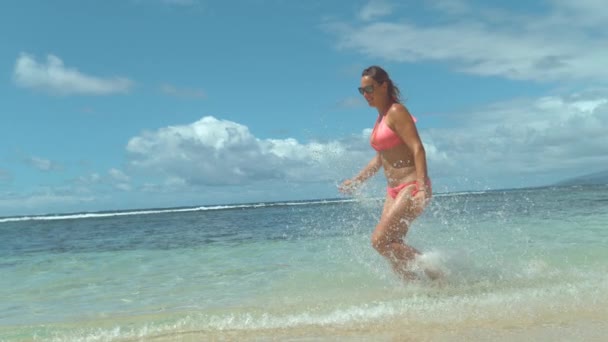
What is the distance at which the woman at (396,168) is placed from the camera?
5.12 meters

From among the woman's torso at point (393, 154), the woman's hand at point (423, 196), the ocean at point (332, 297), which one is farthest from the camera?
the woman's torso at point (393, 154)

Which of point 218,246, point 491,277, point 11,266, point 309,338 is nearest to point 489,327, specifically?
point 309,338

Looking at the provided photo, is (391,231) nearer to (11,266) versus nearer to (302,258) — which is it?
(302,258)

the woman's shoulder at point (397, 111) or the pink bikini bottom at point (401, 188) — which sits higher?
the woman's shoulder at point (397, 111)

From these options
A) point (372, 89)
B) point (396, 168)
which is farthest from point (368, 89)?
point (396, 168)

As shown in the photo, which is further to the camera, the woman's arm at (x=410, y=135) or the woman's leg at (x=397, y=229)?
the woman's leg at (x=397, y=229)

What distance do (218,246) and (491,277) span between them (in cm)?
789

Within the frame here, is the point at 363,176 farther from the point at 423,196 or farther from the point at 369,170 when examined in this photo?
the point at 423,196

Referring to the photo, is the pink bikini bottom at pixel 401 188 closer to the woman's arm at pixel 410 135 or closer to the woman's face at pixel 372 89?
the woman's arm at pixel 410 135

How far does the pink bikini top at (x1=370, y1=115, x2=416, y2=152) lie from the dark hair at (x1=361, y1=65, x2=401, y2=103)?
239 mm

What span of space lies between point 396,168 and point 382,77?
0.91m

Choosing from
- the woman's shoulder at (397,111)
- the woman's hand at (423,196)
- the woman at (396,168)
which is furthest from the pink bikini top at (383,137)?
the woman's hand at (423,196)

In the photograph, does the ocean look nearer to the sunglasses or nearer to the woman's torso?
the woman's torso

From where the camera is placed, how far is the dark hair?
5336mm
